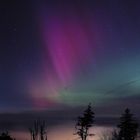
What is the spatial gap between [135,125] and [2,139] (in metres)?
25.6

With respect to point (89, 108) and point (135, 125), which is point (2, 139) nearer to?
point (89, 108)

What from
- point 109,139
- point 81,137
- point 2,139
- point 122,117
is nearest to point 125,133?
point 122,117

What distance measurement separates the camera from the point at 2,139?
312ft

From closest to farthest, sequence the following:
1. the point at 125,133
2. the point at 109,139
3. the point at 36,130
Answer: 1. the point at 125,133
2. the point at 36,130
3. the point at 109,139

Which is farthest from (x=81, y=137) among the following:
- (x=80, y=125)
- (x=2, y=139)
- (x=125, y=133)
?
(x=2, y=139)

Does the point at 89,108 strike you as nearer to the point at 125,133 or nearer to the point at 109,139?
the point at 125,133

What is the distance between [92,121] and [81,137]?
3.80m

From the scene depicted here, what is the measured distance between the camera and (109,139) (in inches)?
5541

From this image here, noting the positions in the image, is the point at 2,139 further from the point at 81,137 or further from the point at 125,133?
the point at 125,133

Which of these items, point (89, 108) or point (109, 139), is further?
point (109, 139)

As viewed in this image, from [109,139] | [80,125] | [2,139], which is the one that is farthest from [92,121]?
[109,139]

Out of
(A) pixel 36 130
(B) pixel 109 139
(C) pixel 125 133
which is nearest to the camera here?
(C) pixel 125 133

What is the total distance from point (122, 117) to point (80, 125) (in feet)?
28.4

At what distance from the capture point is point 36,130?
11150 centimetres
